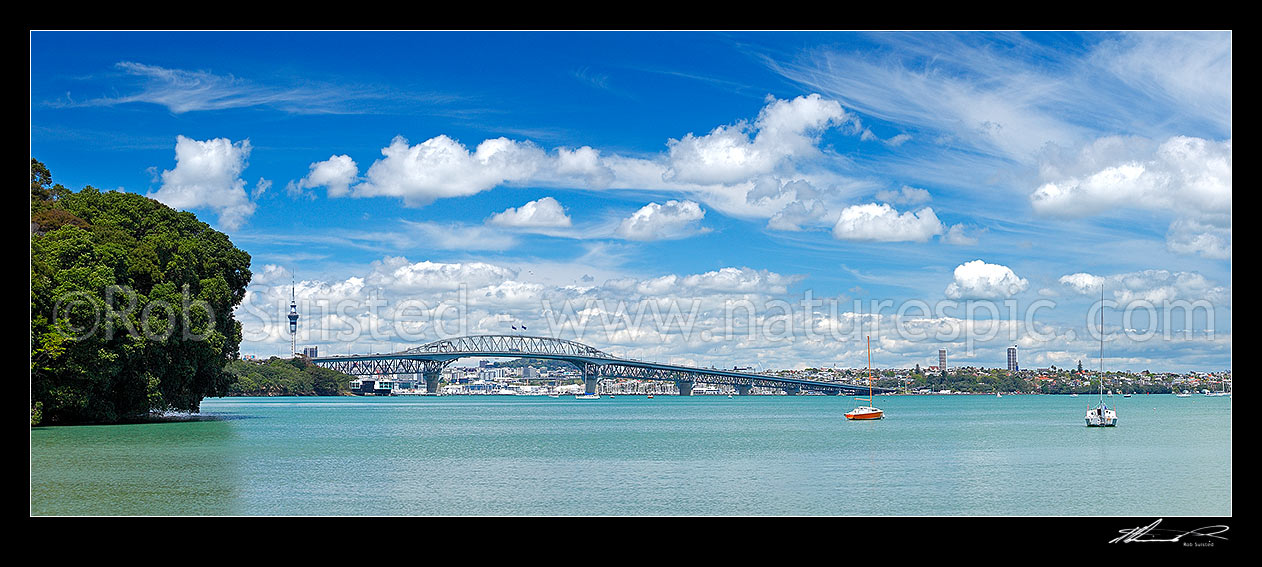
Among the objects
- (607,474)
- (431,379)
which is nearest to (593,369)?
(431,379)

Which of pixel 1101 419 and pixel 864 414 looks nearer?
pixel 1101 419

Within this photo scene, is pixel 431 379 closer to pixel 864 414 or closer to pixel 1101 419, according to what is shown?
pixel 864 414
